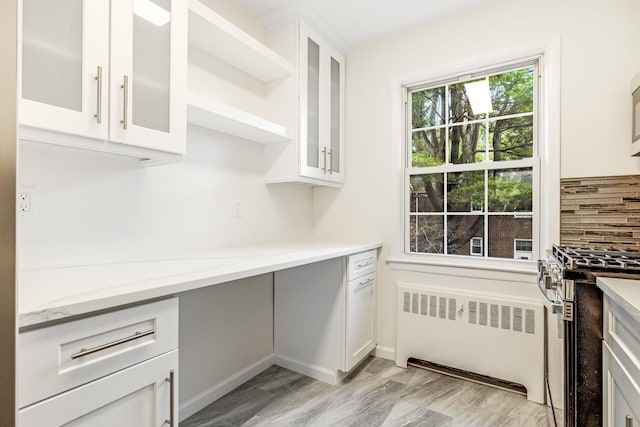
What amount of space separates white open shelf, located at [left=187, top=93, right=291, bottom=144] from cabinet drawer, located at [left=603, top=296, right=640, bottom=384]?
1.83 m

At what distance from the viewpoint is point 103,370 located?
900mm

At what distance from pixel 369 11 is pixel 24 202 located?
2285 millimetres

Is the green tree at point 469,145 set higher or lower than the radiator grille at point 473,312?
higher

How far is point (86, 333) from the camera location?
854 mm

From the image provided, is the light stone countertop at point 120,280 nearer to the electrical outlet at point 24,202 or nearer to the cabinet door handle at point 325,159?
the electrical outlet at point 24,202

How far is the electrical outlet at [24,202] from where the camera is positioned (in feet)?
3.92

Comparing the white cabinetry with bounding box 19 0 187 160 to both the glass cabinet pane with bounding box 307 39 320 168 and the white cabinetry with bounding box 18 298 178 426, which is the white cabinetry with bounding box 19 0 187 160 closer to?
the white cabinetry with bounding box 18 298 178 426

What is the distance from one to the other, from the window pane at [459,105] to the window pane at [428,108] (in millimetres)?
65

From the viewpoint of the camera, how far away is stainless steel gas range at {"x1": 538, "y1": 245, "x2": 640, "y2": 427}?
122 cm

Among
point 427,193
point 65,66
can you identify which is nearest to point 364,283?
point 427,193

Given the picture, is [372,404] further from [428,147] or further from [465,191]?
[428,147]

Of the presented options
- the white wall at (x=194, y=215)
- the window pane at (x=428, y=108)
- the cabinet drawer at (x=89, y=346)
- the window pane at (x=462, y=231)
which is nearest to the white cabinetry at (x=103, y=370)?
the cabinet drawer at (x=89, y=346)

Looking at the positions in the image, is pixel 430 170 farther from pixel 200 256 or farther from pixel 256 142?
pixel 200 256

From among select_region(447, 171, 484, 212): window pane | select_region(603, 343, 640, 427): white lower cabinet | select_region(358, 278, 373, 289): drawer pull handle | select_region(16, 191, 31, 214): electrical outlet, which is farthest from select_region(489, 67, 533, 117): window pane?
select_region(16, 191, 31, 214): electrical outlet
